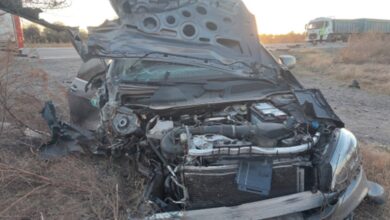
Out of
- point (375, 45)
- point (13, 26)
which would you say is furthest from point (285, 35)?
point (13, 26)

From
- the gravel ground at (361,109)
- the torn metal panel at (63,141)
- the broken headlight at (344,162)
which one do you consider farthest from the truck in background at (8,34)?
the gravel ground at (361,109)

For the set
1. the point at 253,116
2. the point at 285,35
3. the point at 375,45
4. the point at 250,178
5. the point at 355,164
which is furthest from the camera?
the point at 285,35

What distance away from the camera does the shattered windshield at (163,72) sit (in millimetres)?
3367

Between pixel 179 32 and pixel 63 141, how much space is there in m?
1.53

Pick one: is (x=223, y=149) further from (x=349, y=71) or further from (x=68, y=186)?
(x=349, y=71)

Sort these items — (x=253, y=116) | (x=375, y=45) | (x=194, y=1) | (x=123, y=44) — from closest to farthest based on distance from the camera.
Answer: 1. (x=253, y=116)
2. (x=123, y=44)
3. (x=194, y=1)
4. (x=375, y=45)

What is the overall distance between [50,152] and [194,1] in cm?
203

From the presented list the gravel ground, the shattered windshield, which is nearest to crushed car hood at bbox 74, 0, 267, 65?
the shattered windshield

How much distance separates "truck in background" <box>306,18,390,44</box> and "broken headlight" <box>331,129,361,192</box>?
112 feet

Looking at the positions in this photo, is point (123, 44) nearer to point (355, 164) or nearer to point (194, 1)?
point (194, 1)

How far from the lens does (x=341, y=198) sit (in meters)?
2.54

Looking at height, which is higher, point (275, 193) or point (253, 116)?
point (253, 116)

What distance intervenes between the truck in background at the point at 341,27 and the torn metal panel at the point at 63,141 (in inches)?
1343

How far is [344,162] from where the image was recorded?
2.62 meters
